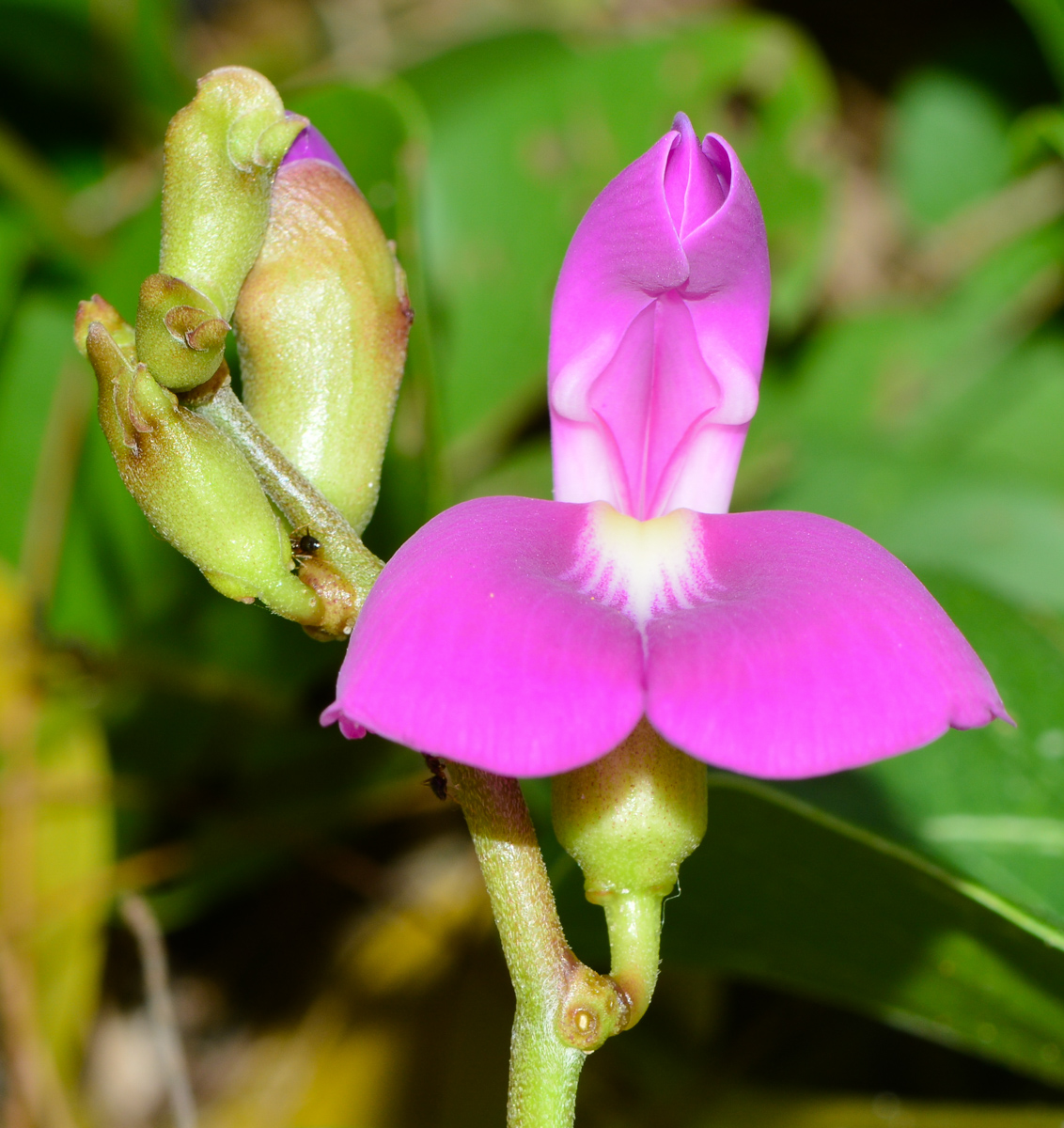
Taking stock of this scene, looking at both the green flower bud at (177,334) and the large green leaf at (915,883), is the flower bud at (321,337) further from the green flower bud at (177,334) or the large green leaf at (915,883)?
the large green leaf at (915,883)

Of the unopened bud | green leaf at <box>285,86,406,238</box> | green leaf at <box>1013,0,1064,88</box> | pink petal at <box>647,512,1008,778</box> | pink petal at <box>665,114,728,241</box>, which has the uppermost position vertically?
pink petal at <box>665,114,728,241</box>

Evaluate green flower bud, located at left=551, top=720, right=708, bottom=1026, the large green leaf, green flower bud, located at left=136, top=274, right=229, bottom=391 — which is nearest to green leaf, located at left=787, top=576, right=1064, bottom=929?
the large green leaf

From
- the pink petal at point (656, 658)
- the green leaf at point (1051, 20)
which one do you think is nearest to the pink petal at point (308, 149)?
the pink petal at point (656, 658)

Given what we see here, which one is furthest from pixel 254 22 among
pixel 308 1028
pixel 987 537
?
pixel 308 1028

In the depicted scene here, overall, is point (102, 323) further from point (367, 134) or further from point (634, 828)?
point (367, 134)

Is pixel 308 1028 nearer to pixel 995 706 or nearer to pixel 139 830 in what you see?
pixel 139 830

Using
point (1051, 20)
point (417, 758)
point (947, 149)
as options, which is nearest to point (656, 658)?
point (417, 758)

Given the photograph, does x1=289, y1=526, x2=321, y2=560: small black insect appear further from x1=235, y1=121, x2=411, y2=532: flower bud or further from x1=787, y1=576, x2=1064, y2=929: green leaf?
x1=787, y1=576, x2=1064, y2=929: green leaf
